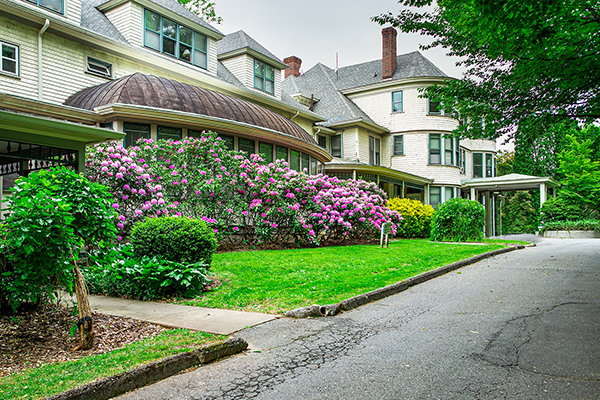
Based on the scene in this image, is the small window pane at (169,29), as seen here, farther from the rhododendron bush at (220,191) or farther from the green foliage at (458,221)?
the green foliage at (458,221)

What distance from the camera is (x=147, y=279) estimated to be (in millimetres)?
7273

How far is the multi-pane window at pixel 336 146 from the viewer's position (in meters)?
28.9

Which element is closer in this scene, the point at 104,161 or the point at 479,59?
the point at 104,161

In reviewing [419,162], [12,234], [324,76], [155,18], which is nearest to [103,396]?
Answer: [12,234]

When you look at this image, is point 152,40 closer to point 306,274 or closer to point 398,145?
point 306,274

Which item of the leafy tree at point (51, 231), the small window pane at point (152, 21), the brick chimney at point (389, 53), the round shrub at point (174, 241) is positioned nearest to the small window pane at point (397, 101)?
the brick chimney at point (389, 53)

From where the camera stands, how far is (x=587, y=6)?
7.43 metres

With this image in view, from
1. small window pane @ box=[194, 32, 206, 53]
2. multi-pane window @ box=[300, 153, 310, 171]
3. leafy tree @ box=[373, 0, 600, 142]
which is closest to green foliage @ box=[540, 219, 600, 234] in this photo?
leafy tree @ box=[373, 0, 600, 142]

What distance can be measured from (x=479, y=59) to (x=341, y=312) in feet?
36.5

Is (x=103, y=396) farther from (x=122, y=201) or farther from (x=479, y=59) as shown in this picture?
(x=479, y=59)

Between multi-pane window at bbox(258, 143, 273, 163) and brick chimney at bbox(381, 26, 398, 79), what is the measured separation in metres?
16.7

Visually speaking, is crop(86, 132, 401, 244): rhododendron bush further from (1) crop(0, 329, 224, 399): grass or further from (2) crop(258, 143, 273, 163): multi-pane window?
(1) crop(0, 329, 224, 399): grass

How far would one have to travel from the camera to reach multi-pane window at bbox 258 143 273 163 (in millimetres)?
16509

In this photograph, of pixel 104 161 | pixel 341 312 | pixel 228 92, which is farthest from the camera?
pixel 228 92
